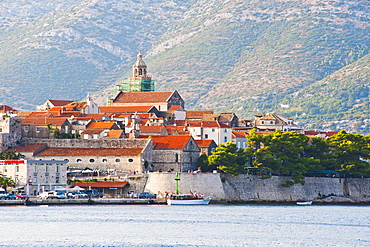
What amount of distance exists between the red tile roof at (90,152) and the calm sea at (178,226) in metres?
11.4

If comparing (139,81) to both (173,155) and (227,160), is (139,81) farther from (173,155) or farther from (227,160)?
(227,160)

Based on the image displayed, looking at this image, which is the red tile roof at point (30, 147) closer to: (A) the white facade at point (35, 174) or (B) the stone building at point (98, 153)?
(B) the stone building at point (98, 153)

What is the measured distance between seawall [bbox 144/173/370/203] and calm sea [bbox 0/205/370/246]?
16.0 feet

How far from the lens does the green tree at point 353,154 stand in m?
139

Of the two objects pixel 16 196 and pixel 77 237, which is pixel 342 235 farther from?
pixel 16 196

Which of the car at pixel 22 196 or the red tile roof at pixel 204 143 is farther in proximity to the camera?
the red tile roof at pixel 204 143

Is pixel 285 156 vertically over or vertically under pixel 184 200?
over

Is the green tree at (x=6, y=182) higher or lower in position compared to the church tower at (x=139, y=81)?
lower

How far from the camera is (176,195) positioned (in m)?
113

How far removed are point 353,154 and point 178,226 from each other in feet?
193

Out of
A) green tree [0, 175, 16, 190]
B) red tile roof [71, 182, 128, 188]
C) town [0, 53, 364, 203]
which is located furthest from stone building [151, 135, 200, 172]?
green tree [0, 175, 16, 190]

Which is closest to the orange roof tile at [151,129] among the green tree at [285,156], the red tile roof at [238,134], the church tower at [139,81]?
the red tile roof at [238,134]

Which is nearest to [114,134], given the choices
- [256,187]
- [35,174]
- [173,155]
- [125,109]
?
[173,155]

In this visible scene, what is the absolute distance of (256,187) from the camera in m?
124
